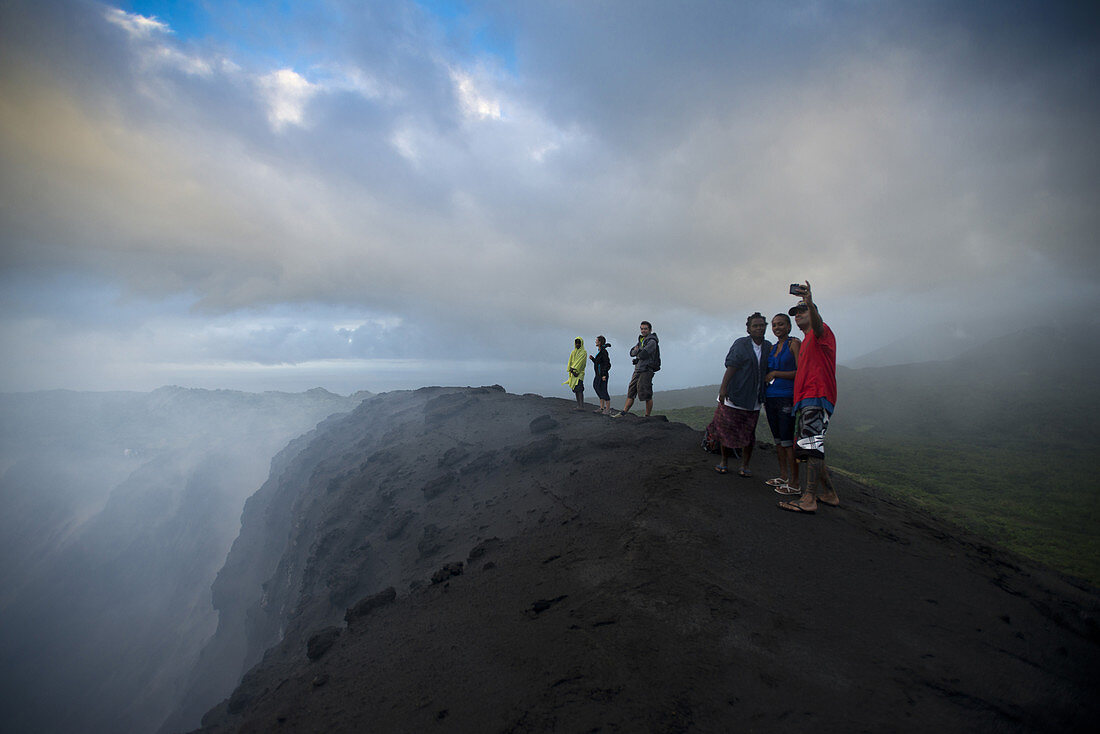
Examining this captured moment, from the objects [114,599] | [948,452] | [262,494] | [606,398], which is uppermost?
[606,398]

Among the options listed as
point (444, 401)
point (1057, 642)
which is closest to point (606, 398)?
point (1057, 642)

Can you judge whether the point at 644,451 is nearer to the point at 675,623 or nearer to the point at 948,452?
the point at 675,623

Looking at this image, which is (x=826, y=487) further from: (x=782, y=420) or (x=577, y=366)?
(x=577, y=366)

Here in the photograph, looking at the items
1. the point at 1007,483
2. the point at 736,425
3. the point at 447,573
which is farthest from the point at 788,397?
the point at 1007,483

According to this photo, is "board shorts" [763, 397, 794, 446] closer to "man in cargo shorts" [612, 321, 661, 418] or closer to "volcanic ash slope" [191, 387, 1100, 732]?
"volcanic ash slope" [191, 387, 1100, 732]

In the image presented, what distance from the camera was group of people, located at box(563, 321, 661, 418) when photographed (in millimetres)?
10719

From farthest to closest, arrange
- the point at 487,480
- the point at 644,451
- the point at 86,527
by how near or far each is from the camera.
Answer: the point at 86,527
the point at 487,480
the point at 644,451

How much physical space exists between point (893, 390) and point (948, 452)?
24426 millimetres

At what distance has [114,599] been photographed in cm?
4081

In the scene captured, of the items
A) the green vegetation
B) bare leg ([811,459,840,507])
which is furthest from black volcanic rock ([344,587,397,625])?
the green vegetation

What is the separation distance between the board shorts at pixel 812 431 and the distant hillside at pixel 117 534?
134 feet

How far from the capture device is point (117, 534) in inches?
1868

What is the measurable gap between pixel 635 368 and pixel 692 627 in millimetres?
7832

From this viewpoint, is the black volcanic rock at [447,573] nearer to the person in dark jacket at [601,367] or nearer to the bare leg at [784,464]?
the bare leg at [784,464]
